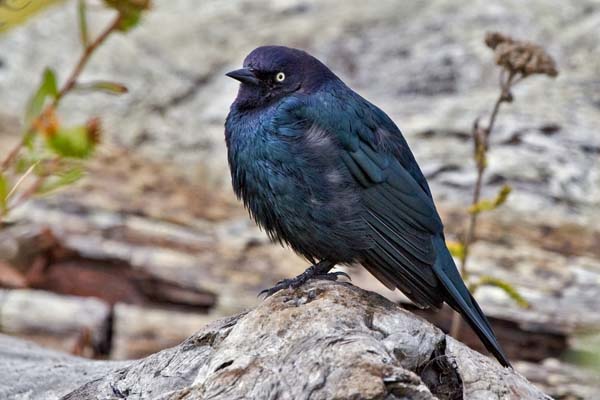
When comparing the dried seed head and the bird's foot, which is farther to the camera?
the dried seed head

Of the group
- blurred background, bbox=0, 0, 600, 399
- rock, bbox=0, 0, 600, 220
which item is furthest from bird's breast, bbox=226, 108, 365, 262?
rock, bbox=0, 0, 600, 220

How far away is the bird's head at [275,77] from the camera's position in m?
4.23

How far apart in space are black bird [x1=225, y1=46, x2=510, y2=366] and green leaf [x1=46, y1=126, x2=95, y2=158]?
4.35 ft

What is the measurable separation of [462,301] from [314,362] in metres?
1.17

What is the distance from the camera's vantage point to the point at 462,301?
389 centimetres

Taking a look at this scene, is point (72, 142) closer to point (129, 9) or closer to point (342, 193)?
point (129, 9)

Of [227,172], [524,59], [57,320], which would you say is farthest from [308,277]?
[227,172]

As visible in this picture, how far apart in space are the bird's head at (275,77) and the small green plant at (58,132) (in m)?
1.22

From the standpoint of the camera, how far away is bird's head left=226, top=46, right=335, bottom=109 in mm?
4234

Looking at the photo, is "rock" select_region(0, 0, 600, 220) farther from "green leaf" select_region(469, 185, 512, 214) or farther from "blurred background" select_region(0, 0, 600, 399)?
"green leaf" select_region(469, 185, 512, 214)

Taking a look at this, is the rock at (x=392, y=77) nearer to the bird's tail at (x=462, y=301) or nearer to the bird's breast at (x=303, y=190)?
the bird's tail at (x=462, y=301)

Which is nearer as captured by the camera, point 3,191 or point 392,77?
point 3,191

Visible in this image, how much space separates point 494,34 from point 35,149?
2.57 metres

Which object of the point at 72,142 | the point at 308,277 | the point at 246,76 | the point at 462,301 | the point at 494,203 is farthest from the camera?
the point at 494,203
